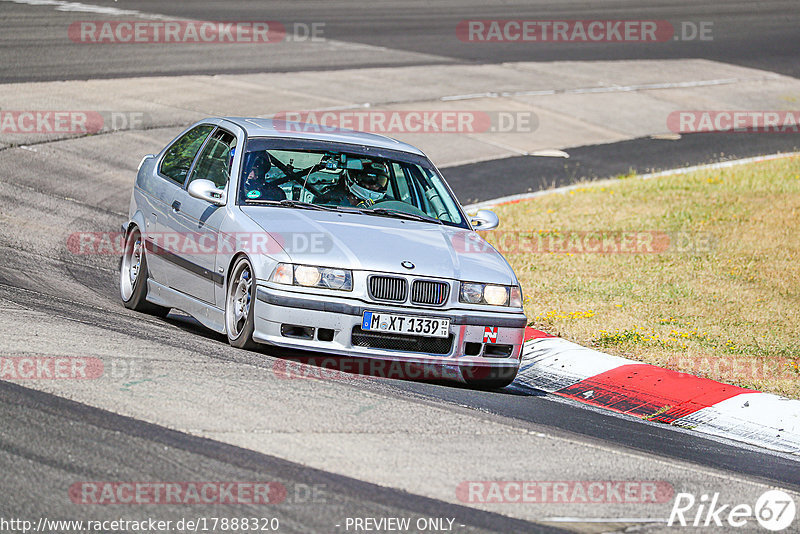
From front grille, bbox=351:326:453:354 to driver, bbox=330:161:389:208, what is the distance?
1.41 m

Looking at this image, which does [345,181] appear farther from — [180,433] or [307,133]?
[180,433]

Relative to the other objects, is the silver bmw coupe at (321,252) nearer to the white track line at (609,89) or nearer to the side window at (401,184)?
the side window at (401,184)

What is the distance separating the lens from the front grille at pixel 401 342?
24.1 feet

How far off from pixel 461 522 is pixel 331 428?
1222 mm

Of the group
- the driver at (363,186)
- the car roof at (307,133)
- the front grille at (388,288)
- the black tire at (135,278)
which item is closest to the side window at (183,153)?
the car roof at (307,133)

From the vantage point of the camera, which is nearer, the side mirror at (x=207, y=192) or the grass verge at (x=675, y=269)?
the side mirror at (x=207, y=192)

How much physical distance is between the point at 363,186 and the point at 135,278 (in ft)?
6.89

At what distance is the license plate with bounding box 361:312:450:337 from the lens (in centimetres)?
734

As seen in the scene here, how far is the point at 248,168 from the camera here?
8398 mm

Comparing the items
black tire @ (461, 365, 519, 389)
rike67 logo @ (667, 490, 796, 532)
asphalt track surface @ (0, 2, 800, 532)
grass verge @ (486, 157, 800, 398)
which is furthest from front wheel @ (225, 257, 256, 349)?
grass verge @ (486, 157, 800, 398)

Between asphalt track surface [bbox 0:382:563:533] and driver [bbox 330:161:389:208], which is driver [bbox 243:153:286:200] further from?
asphalt track surface [bbox 0:382:563:533]

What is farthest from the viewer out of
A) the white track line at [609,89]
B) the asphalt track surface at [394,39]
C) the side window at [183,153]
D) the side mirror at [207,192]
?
the white track line at [609,89]

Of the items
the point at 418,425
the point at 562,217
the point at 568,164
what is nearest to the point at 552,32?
the point at 568,164

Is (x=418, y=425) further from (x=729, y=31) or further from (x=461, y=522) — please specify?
(x=729, y=31)
